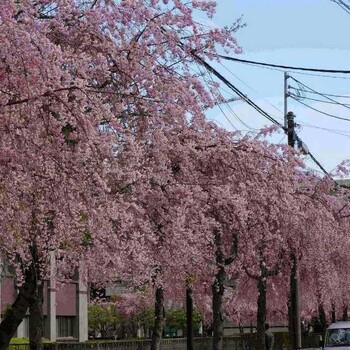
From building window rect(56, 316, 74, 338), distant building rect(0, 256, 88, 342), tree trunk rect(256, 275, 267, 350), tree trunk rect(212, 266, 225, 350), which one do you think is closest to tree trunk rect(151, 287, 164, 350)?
tree trunk rect(212, 266, 225, 350)

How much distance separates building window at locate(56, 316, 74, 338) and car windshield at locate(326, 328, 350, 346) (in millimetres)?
20555

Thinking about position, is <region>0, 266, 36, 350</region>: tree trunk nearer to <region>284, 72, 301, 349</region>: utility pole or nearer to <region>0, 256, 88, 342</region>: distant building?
<region>284, 72, 301, 349</region>: utility pole

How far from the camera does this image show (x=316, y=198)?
80.0 feet

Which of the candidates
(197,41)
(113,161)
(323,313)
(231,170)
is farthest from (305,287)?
(113,161)

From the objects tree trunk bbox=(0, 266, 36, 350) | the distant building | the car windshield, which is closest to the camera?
tree trunk bbox=(0, 266, 36, 350)

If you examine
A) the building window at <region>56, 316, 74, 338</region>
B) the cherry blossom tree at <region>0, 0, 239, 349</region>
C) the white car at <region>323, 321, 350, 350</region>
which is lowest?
the white car at <region>323, 321, 350, 350</region>

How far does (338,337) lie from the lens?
2459cm

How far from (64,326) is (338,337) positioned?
2156cm

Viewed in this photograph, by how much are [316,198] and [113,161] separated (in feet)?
50.7

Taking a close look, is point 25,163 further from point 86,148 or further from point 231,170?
point 231,170

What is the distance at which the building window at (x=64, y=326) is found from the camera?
138 ft

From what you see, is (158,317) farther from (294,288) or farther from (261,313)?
(294,288)

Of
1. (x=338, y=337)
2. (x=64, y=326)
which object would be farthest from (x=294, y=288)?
(x=64, y=326)

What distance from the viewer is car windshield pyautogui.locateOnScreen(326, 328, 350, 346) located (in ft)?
79.9
